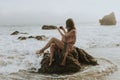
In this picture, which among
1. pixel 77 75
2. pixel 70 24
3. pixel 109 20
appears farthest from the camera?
pixel 109 20

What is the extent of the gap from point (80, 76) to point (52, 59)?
1.25 m

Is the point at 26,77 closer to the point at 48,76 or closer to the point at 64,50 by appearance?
the point at 48,76

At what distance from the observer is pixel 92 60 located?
440 inches

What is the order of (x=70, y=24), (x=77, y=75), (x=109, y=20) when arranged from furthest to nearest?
(x=109, y=20) < (x=70, y=24) < (x=77, y=75)

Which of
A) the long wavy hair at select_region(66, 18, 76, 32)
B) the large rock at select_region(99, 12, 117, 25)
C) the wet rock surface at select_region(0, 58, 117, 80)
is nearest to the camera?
the wet rock surface at select_region(0, 58, 117, 80)

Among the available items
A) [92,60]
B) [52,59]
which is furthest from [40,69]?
[92,60]

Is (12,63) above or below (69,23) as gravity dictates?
below

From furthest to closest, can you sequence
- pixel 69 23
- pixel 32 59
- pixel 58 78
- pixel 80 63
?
pixel 32 59 < pixel 80 63 < pixel 69 23 < pixel 58 78

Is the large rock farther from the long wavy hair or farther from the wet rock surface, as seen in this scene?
the long wavy hair

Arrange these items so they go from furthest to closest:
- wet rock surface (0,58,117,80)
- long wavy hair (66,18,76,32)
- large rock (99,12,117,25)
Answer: large rock (99,12,117,25)
long wavy hair (66,18,76,32)
wet rock surface (0,58,117,80)

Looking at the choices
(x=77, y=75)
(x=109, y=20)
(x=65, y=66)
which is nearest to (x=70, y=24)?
(x=65, y=66)

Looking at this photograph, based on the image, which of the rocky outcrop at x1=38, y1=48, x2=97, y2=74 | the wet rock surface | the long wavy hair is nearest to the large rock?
the rocky outcrop at x1=38, y1=48, x2=97, y2=74

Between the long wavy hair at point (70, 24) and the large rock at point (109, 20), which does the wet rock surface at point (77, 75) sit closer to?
the long wavy hair at point (70, 24)

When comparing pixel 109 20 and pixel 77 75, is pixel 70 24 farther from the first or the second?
pixel 109 20
